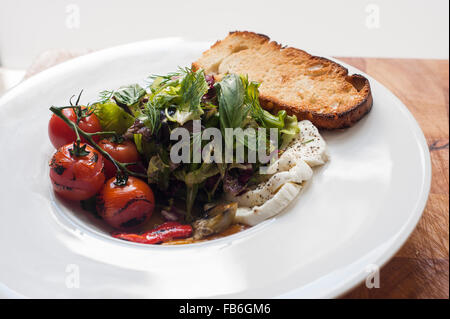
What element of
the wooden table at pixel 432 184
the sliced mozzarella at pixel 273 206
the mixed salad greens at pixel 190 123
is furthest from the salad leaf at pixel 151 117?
the wooden table at pixel 432 184

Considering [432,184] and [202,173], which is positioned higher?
[202,173]

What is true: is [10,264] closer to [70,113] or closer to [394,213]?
[70,113]

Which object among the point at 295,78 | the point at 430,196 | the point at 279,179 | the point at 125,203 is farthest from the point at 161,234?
the point at 430,196

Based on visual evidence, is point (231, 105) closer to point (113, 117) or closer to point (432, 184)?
point (113, 117)

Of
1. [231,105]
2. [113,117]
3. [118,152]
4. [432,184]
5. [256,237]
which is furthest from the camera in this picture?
[432,184]

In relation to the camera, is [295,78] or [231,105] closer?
[231,105]

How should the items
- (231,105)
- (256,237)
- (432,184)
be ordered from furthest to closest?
(432,184) < (231,105) < (256,237)
